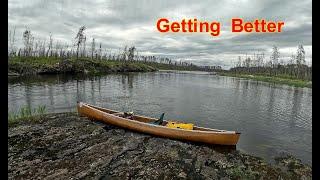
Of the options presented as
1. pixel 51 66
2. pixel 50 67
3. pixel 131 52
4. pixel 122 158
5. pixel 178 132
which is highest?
pixel 131 52

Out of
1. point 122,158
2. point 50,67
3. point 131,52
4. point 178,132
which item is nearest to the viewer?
point 122,158

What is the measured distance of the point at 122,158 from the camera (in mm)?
13211

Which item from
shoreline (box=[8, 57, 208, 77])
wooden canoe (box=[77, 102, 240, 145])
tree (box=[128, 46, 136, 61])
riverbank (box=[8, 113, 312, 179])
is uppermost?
tree (box=[128, 46, 136, 61])

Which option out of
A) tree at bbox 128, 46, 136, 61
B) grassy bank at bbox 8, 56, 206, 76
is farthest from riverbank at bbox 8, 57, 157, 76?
tree at bbox 128, 46, 136, 61

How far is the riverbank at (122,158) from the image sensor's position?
11.6 meters

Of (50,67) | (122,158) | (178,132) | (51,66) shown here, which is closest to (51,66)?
(51,66)

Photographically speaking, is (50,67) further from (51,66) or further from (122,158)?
(122,158)

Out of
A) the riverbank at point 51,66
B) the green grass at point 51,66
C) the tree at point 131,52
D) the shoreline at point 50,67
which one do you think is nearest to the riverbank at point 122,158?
the shoreline at point 50,67

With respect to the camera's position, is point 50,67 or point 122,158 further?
point 50,67

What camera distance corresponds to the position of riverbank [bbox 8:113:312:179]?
38.0 feet

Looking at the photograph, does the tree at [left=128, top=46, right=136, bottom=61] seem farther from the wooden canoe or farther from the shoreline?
the wooden canoe

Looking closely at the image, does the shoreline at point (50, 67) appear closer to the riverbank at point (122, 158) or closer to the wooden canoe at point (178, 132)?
the wooden canoe at point (178, 132)

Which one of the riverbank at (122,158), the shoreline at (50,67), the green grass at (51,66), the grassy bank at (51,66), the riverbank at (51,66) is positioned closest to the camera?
the riverbank at (122,158)
